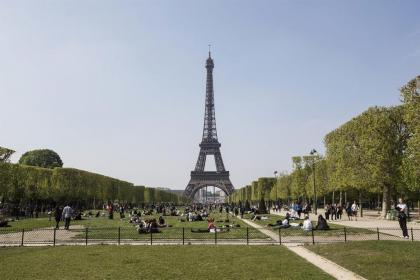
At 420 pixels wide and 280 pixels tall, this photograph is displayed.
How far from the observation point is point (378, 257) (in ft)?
58.5

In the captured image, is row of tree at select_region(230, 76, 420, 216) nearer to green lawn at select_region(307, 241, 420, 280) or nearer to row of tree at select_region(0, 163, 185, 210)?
green lawn at select_region(307, 241, 420, 280)

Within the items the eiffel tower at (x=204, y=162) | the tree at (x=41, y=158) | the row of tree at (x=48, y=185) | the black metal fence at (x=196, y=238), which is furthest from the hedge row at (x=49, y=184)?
the eiffel tower at (x=204, y=162)

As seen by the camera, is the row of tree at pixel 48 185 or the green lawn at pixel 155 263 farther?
the row of tree at pixel 48 185

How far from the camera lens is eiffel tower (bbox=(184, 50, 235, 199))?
186625 millimetres

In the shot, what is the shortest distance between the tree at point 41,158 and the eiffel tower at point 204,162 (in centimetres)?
6487

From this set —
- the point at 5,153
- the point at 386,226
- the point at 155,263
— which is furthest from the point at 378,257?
the point at 5,153

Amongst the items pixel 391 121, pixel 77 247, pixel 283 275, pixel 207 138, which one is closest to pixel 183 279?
pixel 283 275

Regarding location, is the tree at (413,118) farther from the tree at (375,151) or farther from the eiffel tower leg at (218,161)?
the eiffel tower leg at (218,161)

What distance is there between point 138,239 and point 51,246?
527 centimetres

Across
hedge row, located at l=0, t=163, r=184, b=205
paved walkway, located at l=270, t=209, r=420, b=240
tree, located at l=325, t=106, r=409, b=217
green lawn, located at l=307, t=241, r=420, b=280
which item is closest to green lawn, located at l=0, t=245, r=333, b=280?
green lawn, located at l=307, t=241, r=420, b=280

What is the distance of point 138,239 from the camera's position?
1059 inches

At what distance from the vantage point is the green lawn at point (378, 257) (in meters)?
14.8

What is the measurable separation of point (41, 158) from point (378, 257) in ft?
411

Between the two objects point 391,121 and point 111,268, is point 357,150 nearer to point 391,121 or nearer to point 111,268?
point 391,121
